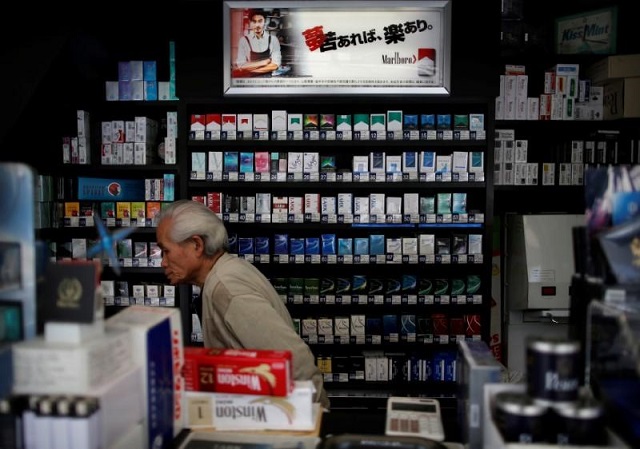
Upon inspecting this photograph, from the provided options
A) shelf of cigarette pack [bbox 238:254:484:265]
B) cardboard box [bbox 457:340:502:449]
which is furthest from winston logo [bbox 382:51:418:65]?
cardboard box [bbox 457:340:502:449]

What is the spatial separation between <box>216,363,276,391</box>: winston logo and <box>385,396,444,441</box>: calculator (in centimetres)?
39

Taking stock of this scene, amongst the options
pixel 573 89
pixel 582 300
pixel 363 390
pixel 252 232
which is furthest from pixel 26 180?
pixel 573 89

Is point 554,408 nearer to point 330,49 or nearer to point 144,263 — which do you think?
point 330,49

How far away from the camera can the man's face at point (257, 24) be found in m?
4.01

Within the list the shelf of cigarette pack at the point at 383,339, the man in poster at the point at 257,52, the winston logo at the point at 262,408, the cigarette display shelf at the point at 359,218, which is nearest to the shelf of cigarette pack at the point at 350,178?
the cigarette display shelf at the point at 359,218

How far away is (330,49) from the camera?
402 cm

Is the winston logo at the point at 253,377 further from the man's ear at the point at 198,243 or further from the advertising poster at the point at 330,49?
the advertising poster at the point at 330,49

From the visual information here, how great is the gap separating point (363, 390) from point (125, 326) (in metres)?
2.98

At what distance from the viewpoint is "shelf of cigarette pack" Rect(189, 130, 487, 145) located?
4023 millimetres

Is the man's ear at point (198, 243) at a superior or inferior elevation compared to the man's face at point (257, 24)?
inferior

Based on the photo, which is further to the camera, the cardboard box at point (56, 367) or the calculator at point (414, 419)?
the calculator at point (414, 419)

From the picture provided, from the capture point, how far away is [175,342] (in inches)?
70.7

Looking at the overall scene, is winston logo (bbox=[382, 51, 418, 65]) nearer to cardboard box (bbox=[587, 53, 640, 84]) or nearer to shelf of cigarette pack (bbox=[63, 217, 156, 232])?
cardboard box (bbox=[587, 53, 640, 84])

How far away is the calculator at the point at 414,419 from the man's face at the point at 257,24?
9.34 ft
